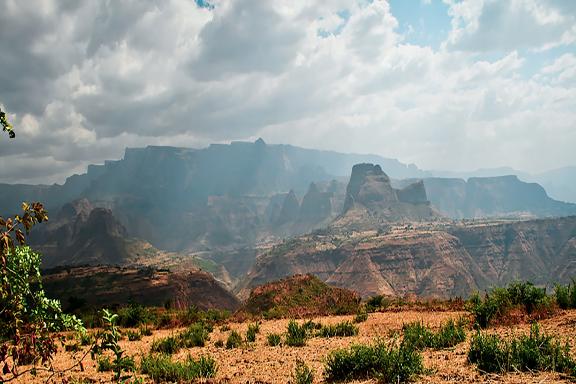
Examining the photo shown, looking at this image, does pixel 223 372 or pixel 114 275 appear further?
pixel 114 275

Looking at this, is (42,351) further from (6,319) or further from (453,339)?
(453,339)

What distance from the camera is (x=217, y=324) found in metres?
23.2

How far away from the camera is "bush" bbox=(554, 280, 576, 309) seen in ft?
46.5

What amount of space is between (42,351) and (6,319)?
0.74 meters

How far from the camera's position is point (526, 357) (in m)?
8.20

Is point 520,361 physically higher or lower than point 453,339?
higher

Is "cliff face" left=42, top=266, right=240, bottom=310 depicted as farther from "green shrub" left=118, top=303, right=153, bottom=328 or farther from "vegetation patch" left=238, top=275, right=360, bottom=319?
"green shrub" left=118, top=303, right=153, bottom=328

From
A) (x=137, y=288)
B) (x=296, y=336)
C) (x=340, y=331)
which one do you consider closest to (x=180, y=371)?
(x=296, y=336)

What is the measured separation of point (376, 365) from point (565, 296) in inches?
382

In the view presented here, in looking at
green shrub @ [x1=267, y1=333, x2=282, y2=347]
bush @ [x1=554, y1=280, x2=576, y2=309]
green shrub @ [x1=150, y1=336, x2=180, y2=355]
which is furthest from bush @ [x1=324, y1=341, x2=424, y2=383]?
bush @ [x1=554, y1=280, x2=576, y2=309]

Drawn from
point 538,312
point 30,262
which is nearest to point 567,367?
point 538,312

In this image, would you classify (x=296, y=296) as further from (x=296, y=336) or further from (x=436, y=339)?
(x=436, y=339)

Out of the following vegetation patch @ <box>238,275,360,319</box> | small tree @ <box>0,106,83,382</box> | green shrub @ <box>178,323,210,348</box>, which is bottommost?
vegetation patch @ <box>238,275,360,319</box>

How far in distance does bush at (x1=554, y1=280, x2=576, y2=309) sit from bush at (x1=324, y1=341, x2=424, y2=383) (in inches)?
342
